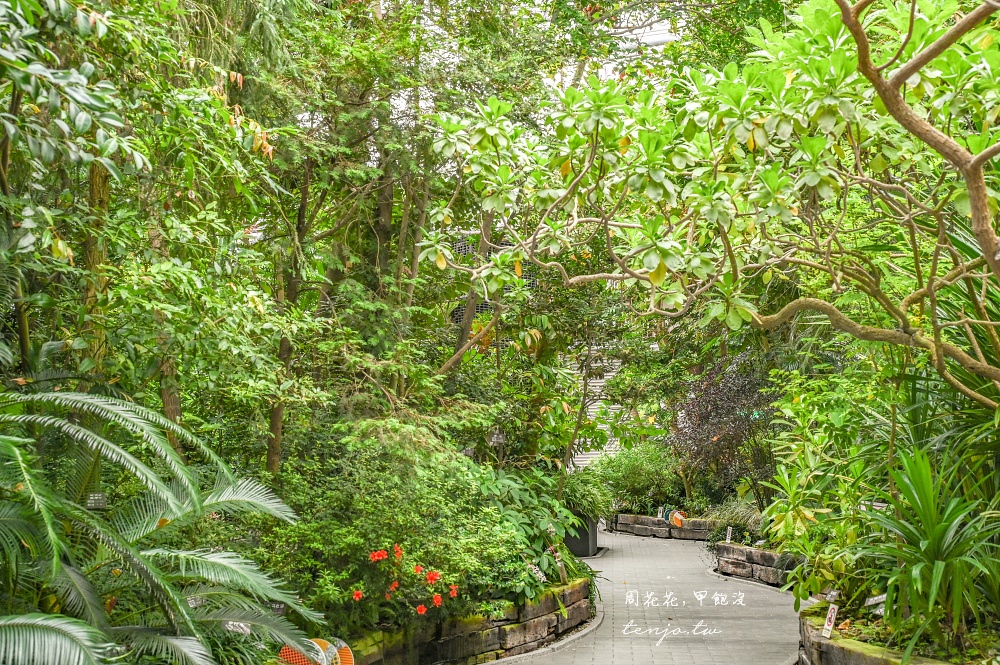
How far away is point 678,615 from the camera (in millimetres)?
9797

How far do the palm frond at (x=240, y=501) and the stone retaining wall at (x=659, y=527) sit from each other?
12274mm

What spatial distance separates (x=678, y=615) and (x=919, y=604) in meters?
5.10

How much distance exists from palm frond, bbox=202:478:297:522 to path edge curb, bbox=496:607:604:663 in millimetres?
3575

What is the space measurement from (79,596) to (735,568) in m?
10.4

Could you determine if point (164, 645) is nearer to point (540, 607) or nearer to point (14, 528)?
point (14, 528)

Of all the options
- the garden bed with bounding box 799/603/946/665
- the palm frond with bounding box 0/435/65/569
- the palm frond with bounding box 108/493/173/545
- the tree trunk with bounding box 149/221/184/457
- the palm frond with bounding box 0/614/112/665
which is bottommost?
the garden bed with bounding box 799/603/946/665

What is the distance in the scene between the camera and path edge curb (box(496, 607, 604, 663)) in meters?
7.80

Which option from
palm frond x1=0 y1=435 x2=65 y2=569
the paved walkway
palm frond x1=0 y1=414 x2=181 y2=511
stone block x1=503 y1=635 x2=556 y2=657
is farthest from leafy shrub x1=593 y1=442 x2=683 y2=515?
palm frond x1=0 y1=435 x2=65 y2=569

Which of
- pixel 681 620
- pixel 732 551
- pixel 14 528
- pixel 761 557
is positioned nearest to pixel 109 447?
pixel 14 528

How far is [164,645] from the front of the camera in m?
4.11

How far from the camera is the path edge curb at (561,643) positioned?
7800mm

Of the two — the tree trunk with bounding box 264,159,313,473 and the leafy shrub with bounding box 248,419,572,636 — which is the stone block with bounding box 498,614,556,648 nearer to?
the leafy shrub with bounding box 248,419,572,636

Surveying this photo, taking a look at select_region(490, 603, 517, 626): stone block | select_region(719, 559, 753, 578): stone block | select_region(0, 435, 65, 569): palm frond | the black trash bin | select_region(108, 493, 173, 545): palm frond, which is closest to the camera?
select_region(0, 435, 65, 569): palm frond

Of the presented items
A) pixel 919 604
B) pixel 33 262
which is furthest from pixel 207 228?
pixel 919 604
